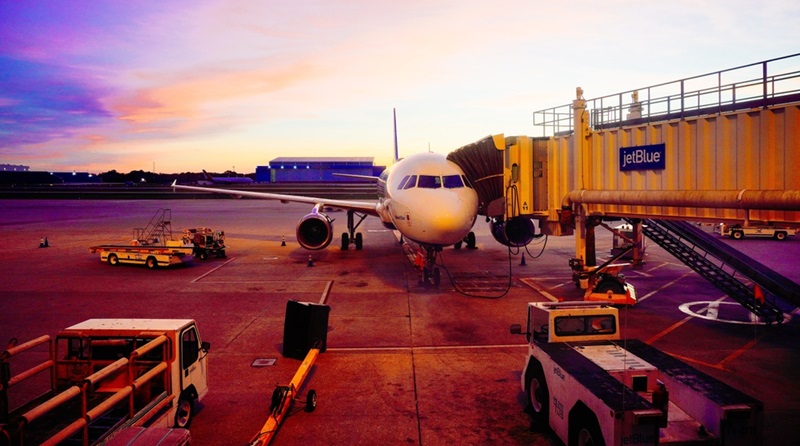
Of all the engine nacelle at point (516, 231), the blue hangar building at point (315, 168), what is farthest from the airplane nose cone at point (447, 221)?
the blue hangar building at point (315, 168)

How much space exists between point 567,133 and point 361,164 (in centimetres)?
16381

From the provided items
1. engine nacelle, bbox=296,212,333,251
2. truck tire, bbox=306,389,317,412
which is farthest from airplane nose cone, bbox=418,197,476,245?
engine nacelle, bbox=296,212,333,251

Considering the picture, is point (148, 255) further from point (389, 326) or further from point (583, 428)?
point (583, 428)

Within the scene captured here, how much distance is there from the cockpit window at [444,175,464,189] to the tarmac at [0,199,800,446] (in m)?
3.91

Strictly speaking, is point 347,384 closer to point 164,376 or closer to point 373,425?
point 373,425

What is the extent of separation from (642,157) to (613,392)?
865cm

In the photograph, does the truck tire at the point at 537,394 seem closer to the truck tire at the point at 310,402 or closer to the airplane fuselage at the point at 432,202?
the truck tire at the point at 310,402

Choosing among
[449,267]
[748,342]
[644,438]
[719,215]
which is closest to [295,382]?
[644,438]

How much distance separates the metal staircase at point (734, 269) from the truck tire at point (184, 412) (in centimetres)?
1406

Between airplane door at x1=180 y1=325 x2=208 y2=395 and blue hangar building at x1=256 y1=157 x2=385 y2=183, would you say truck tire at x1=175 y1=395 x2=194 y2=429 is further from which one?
blue hangar building at x1=256 y1=157 x2=385 y2=183

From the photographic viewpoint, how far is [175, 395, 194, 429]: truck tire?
8977mm

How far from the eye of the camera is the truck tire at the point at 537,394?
29.5 feet

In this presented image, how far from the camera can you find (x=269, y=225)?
162 feet

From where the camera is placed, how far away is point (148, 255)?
26219 mm
